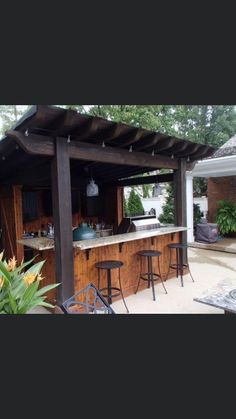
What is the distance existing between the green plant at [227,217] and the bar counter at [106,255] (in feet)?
15.7

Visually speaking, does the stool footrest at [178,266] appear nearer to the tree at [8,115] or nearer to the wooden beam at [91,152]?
the wooden beam at [91,152]

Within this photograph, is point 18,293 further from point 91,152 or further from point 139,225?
point 139,225

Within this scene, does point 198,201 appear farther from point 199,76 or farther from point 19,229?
point 199,76

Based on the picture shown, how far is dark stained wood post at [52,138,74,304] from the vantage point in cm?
349

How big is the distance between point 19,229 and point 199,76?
5.26 metres

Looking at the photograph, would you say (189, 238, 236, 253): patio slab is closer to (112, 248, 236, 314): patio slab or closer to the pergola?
the pergola

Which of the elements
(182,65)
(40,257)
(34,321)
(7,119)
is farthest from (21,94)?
(7,119)

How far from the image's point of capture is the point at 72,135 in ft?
11.5

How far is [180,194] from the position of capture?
18.9ft

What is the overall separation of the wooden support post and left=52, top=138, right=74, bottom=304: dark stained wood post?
8.91 feet

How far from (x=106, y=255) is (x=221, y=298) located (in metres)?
2.00

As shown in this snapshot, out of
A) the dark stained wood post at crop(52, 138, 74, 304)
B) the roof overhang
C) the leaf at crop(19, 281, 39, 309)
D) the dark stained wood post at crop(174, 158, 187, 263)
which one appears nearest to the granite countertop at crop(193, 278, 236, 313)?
the dark stained wood post at crop(52, 138, 74, 304)

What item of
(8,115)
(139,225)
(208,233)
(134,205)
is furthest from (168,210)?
(8,115)

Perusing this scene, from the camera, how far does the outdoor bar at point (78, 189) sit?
3355mm
